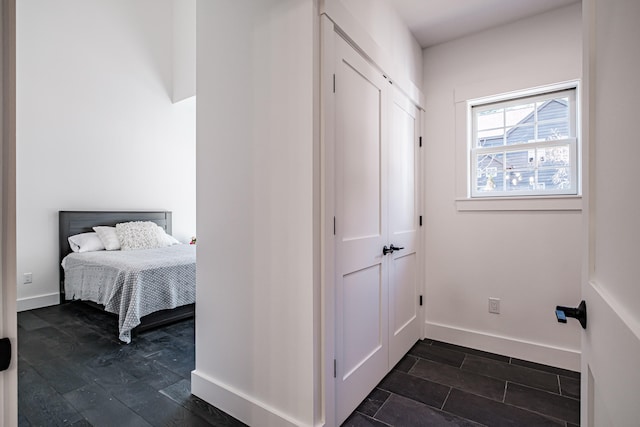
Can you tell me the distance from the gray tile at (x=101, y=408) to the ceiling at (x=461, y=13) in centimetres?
315

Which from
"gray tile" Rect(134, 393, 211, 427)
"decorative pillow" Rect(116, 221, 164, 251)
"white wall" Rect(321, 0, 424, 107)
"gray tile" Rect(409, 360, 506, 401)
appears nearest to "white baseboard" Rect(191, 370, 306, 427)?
"gray tile" Rect(134, 393, 211, 427)

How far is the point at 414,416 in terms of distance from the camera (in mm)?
1734

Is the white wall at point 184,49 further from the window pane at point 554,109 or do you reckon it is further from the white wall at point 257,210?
the window pane at point 554,109

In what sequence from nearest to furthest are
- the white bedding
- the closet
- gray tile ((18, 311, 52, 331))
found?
the closet, the white bedding, gray tile ((18, 311, 52, 331))

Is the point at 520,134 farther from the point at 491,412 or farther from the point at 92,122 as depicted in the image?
the point at 92,122

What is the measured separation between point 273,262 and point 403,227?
1.28 meters

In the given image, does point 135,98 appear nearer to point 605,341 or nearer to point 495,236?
point 495,236

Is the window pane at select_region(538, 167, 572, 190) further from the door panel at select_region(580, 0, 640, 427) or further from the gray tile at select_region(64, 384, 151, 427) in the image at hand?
the gray tile at select_region(64, 384, 151, 427)

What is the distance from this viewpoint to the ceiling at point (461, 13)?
7.42 ft

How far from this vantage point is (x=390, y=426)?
1.65 meters

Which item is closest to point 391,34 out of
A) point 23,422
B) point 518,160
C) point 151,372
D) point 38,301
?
point 518,160

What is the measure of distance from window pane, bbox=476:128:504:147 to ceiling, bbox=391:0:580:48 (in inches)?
33.0

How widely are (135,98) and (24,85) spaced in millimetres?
1254

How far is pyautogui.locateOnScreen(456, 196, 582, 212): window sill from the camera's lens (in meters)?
2.27
